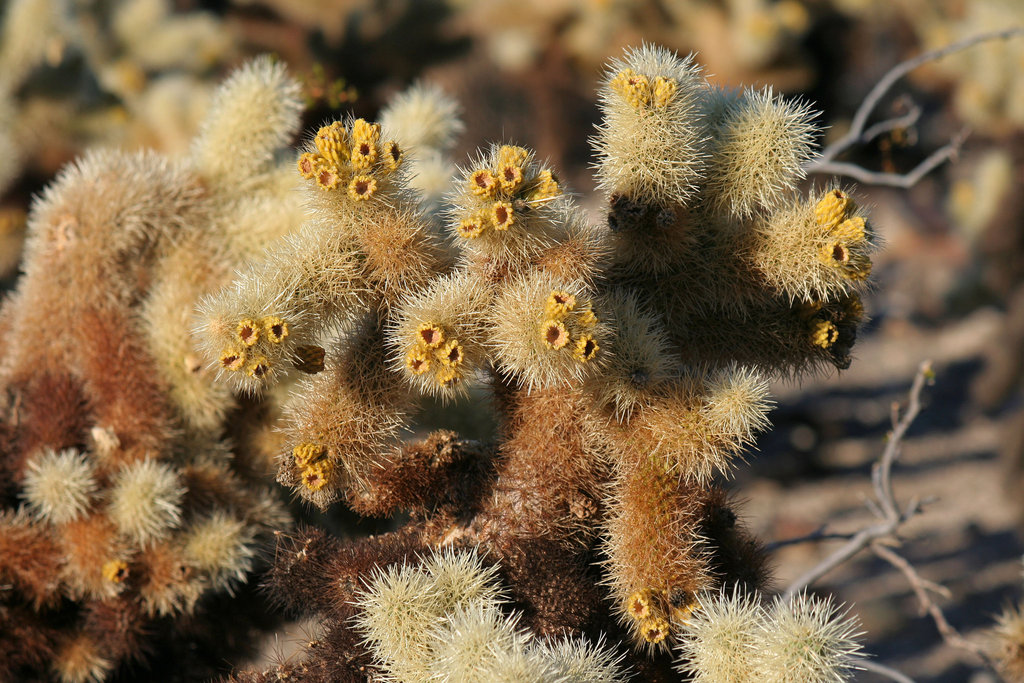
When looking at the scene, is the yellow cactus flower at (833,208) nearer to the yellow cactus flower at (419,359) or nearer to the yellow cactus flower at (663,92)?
the yellow cactus flower at (663,92)

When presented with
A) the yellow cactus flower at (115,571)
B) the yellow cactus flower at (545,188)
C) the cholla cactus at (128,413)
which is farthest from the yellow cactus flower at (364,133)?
the yellow cactus flower at (115,571)

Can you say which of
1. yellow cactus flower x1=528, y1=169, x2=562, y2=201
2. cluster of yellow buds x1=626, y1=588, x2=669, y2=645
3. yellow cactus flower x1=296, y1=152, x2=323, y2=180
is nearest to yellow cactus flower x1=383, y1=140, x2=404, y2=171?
yellow cactus flower x1=296, y1=152, x2=323, y2=180

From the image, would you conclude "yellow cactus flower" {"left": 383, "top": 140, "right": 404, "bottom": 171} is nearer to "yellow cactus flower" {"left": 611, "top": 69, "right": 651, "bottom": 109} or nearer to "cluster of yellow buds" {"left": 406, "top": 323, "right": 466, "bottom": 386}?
"cluster of yellow buds" {"left": 406, "top": 323, "right": 466, "bottom": 386}

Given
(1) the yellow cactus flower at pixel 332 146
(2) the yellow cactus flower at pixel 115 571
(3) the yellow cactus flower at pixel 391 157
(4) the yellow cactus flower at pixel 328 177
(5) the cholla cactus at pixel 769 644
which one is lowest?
(2) the yellow cactus flower at pixel 115 571

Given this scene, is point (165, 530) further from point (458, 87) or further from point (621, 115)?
point (458, 87)

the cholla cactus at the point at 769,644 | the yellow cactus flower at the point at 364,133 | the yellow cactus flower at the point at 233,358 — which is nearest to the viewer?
the cholla cactus at the point at 769,644

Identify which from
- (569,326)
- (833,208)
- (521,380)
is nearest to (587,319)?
(569,326)

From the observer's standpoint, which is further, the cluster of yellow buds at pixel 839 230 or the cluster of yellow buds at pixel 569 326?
the cluster of yellow buds at pixel 839 230

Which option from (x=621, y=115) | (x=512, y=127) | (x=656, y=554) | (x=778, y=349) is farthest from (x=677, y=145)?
(x=512, y=127)
